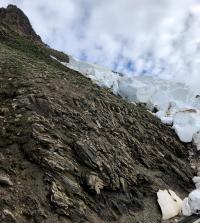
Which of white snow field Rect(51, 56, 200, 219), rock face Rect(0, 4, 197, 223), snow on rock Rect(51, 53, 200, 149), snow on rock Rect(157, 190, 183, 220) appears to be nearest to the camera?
rock face Rect(0, 4, 197, 223)

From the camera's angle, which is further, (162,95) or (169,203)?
(162,95)

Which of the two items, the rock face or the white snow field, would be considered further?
the white snow field

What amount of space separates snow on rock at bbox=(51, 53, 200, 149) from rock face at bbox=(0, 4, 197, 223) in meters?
6.95

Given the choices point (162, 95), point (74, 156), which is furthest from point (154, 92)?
point (74, 156)

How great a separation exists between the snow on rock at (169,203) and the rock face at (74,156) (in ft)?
0.96

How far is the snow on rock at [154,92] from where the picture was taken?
1323 inches

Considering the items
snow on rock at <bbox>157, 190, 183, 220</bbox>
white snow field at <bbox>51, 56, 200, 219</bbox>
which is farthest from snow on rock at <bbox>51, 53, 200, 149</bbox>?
snow on rock at <bbox>157, 190, 183, 220</bbox>

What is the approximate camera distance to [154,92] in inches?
1543

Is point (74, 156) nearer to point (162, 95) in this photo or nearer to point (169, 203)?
point (169, 203)

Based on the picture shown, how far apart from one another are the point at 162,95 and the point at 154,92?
3.36 ft

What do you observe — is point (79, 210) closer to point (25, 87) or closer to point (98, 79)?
point (25, 87)

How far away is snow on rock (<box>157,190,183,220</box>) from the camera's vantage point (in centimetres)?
1897

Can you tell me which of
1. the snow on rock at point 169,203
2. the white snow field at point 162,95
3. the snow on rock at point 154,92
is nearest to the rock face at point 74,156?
the snow on rock at point 169,203

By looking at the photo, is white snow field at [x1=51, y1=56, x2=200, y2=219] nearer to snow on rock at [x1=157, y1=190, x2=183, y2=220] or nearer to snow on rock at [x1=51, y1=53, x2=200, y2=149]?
snow on rock at [x1=51, y1=53, x2=200, y2=149]
